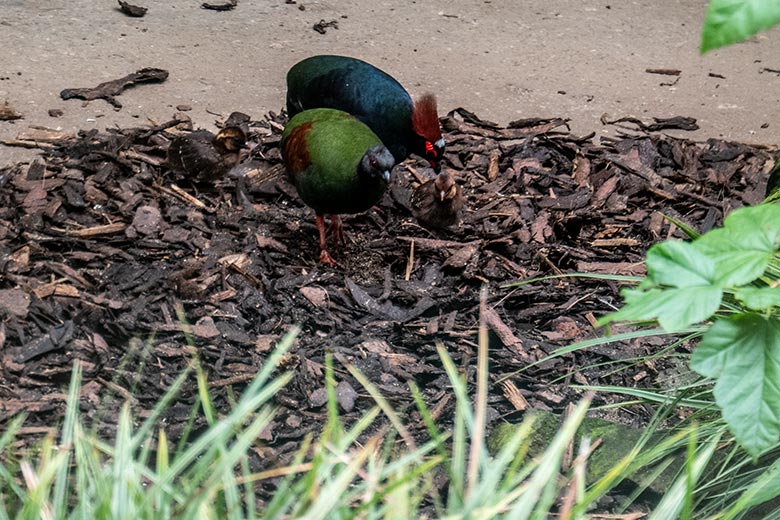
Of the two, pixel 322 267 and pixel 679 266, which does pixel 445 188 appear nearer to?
pixel 322 267

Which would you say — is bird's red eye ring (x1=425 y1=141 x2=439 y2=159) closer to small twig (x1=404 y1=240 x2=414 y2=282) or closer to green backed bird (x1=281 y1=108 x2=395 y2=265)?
green backed bird (x1=281 y1=108 x2=395 y2=265)

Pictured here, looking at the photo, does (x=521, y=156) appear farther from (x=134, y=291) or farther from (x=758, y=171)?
(x=134, y=291)

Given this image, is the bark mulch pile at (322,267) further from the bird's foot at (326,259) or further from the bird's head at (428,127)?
the bird's head at (428,127)

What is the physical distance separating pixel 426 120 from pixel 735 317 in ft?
8.66

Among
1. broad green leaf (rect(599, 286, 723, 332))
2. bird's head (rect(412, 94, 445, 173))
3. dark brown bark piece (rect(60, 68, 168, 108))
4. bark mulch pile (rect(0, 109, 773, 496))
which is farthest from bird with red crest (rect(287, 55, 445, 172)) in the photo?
broad green leaf (rect(599, 286, 723, 332))

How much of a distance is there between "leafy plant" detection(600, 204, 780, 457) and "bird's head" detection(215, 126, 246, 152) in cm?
289

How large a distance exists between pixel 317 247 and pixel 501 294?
32.5 inches

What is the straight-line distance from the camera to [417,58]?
17.7 ft

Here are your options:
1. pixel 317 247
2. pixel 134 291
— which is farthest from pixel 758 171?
pixel 134 291

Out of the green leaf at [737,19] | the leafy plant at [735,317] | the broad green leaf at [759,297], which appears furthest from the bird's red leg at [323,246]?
the green leaf at [737,19]

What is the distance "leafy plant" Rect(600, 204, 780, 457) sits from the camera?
1404mm

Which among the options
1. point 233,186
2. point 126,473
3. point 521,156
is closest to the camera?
point 126,473

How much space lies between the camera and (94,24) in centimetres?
545

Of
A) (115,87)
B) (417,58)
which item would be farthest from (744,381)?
(417,58)
